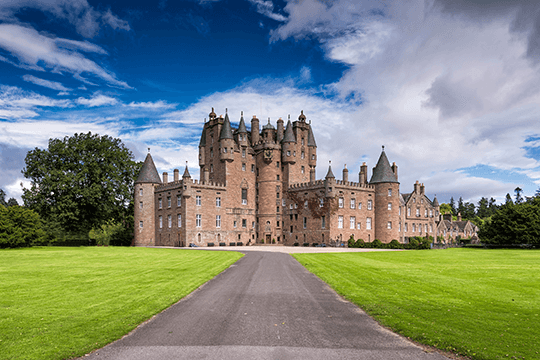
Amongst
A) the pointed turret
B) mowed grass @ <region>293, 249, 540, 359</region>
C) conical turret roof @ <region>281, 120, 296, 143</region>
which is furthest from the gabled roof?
mowed grass @ <region>293, 249, 540, 359</region>

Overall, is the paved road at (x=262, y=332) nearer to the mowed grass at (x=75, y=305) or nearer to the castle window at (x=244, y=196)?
the mowed grass at (x=75, y=305)

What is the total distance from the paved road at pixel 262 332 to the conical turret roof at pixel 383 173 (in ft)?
200

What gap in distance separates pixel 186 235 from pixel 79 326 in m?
58.3

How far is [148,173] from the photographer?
75.6m

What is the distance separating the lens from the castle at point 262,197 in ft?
232

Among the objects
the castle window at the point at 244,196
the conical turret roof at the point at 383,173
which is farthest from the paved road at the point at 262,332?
the castle window at the point at 244,196

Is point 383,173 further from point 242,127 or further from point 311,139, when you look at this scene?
point 242,127

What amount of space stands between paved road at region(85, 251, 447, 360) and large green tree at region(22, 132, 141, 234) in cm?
5312

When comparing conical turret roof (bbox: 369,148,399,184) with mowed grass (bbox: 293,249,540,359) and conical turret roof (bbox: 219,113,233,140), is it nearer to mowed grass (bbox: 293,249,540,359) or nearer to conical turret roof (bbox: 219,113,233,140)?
conical turret roof (bbox: 219,113,233,140)

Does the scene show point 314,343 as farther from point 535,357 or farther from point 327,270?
point 327,270

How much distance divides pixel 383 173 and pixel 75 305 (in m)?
67.4

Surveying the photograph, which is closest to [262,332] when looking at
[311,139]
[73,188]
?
[73,188]

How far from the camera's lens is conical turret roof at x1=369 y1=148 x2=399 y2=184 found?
243 feet

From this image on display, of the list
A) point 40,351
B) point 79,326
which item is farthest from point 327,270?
point 40,351
